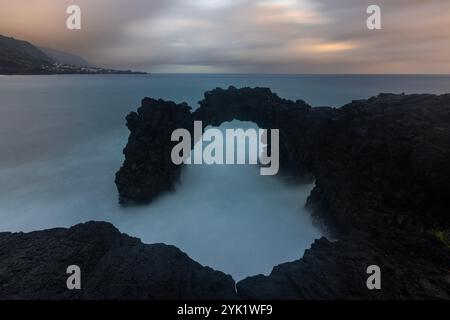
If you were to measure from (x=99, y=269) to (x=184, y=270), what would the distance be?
2.54 meters

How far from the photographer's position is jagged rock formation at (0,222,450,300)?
25.6 feet

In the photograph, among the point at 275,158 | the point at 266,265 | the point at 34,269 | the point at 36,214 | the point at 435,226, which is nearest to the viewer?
the point at 34,269

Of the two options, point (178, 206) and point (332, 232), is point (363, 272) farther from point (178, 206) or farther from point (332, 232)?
point (178, 206)

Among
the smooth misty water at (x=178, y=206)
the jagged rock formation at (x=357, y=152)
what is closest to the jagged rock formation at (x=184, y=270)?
the jagged rock formation at (x=357, y=152)

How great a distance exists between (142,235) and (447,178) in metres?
19.2

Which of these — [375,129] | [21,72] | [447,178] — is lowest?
[447,178]

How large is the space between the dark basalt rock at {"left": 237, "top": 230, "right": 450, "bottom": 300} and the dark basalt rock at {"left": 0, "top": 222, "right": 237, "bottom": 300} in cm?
155

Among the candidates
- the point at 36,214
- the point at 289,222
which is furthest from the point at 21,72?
the point at 289,222

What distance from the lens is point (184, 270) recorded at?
28.9ft

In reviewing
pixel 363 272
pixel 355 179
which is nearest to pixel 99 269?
pixel 363 272

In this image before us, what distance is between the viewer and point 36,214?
24766 millimetres

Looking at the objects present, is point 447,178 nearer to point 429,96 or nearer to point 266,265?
point 429,96

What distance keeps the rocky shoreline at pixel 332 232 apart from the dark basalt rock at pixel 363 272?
3cm
